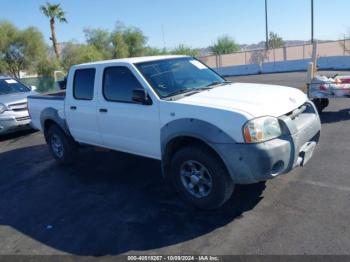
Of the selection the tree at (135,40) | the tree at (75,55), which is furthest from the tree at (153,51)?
the tree at (75,55)

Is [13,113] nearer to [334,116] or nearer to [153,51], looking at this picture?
[334,116]

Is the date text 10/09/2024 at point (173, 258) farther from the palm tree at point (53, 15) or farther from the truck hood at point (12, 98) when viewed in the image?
the palm tree at point (53, 15)

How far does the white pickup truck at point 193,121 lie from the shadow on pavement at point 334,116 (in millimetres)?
4047

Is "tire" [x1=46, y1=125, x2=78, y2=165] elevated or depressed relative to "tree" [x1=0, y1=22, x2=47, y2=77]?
depressed

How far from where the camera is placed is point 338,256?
329cm

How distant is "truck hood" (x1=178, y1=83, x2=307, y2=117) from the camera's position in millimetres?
4035

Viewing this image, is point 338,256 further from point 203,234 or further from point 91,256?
point 91,256

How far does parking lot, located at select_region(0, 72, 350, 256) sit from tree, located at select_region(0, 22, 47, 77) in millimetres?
35340

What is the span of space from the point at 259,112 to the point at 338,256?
1.60 meters

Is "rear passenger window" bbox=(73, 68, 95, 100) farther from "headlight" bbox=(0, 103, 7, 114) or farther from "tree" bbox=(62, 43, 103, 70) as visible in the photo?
"tree" bbox=(62, 43, 103, 70)

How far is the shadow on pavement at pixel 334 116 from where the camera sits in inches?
333

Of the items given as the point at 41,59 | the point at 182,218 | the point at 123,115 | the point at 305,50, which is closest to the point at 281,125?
the point at 182,218

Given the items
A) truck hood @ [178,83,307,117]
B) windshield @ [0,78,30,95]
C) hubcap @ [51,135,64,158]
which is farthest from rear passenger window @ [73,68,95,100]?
windshield @ [0,78,30,95]

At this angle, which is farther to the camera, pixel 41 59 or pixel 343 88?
pixel 41 59
